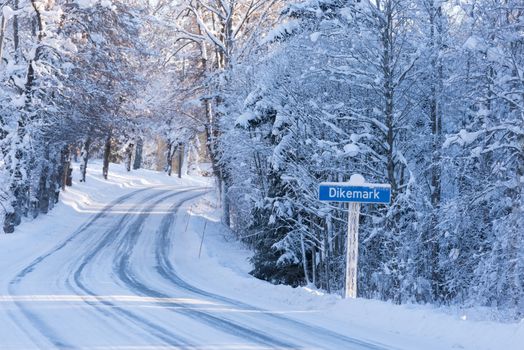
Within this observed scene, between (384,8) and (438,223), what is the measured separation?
5508 mm

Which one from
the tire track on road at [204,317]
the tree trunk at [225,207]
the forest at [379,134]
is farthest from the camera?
the tree trunk at [225,207]

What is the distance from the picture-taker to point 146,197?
151 ft

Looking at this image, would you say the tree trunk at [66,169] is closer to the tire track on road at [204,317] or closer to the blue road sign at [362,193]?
the tire track on road at [204,317]

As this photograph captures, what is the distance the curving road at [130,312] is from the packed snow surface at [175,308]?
2cm

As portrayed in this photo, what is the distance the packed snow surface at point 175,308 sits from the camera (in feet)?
26.9

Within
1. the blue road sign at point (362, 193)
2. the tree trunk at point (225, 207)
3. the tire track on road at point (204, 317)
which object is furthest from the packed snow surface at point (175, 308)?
the tree trunk at point (225, 207)

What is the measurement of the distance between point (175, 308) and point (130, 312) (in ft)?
3.35

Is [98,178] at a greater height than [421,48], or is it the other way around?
[421,48]

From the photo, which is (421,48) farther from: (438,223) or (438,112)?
(438,223)

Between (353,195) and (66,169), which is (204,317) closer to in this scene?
(353,195)

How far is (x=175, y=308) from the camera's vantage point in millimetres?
11594

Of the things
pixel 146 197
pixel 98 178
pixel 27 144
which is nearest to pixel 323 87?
pixel 27 144

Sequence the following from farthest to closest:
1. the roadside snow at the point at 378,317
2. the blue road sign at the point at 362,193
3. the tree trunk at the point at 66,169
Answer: the tree trunk at the point at 66,169 → the blue road sign at the point at 362,193 → the roadside snow at the point at 378,317

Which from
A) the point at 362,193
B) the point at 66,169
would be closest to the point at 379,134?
the point at 362,193
